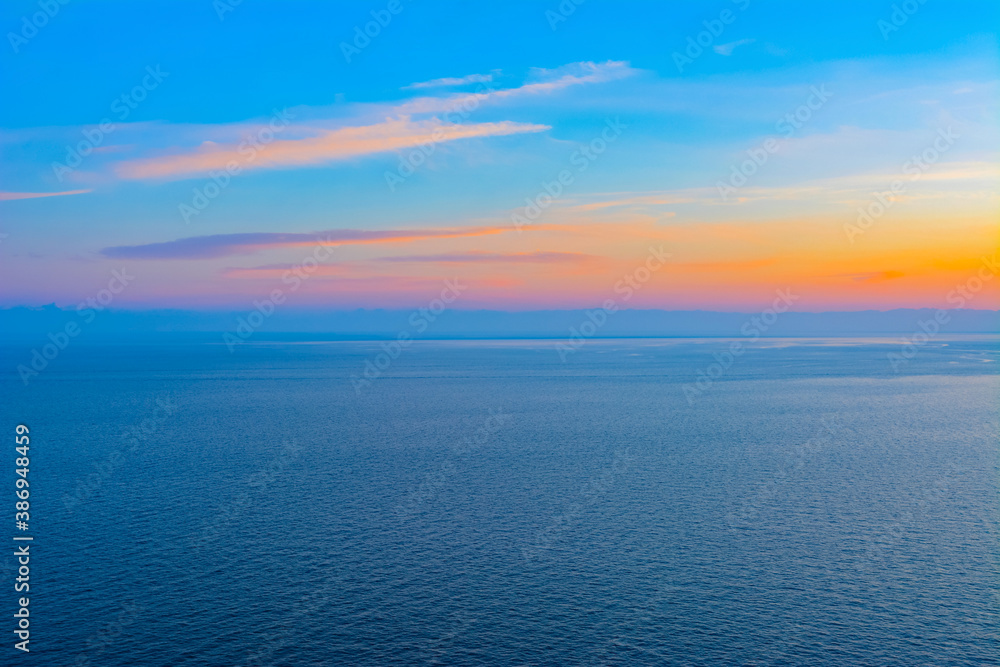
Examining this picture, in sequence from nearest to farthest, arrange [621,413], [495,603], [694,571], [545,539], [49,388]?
[495,603]
[694,571]
[545,539]
[621,413]
[49,388]

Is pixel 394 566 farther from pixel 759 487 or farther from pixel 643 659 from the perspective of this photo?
pixel 759 487

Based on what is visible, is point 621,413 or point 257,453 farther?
point 621,413

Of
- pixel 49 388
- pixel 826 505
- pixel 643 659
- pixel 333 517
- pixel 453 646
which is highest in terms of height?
pixel 49 388

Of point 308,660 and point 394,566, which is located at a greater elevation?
point 394,566

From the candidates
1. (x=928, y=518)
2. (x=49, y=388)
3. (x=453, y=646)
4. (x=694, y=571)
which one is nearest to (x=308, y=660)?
(x=453, y=646)

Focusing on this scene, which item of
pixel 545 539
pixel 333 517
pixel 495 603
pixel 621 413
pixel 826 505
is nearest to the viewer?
pixel 495 603

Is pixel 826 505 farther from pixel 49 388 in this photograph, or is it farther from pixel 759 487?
pixel 49 388

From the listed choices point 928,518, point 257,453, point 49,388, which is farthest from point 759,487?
point 49,388
